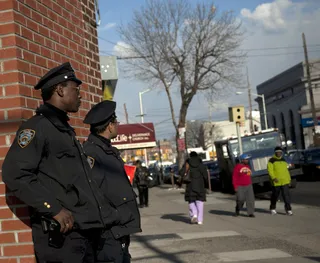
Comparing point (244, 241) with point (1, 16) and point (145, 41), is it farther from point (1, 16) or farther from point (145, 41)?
point (145, 41)

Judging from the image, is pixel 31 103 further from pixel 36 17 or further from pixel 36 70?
pixel 36 17

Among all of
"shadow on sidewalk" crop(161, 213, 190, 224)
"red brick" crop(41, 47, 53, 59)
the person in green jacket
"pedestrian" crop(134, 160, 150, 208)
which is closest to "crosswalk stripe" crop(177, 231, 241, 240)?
"shadow on sidewalk" crop(161, 213, 190, 224)

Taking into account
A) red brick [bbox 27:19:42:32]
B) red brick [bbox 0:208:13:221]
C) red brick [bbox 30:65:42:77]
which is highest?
red brick [bbox 27:19:42:32]

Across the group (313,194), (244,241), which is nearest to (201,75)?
(313,194)

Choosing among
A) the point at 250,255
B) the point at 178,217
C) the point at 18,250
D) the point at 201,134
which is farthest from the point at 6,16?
the point at 201,134

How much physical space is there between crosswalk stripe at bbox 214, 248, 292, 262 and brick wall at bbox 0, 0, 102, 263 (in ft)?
14.4

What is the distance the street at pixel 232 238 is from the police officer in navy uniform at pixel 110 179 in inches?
171

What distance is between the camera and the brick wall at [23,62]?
3512mm

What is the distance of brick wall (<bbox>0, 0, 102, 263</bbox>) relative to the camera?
11.5ft

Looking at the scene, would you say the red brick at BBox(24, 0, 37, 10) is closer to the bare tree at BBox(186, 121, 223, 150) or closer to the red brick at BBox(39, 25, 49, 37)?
the red brick at BBox(39, 25, 49, 37)

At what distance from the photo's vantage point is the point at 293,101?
57.5 meters

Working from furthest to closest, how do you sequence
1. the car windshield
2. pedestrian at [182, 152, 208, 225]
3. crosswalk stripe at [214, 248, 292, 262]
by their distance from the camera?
the car windshield → pedestrian at [182, 152, 208, 225] → crosswalk stripe at [214, 248, 292, 262]

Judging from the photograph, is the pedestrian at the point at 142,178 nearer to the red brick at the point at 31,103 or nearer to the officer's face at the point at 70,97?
the red brick at the point at 31,103

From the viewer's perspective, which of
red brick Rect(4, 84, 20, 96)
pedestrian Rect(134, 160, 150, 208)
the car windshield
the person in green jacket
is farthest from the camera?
the car windshield
